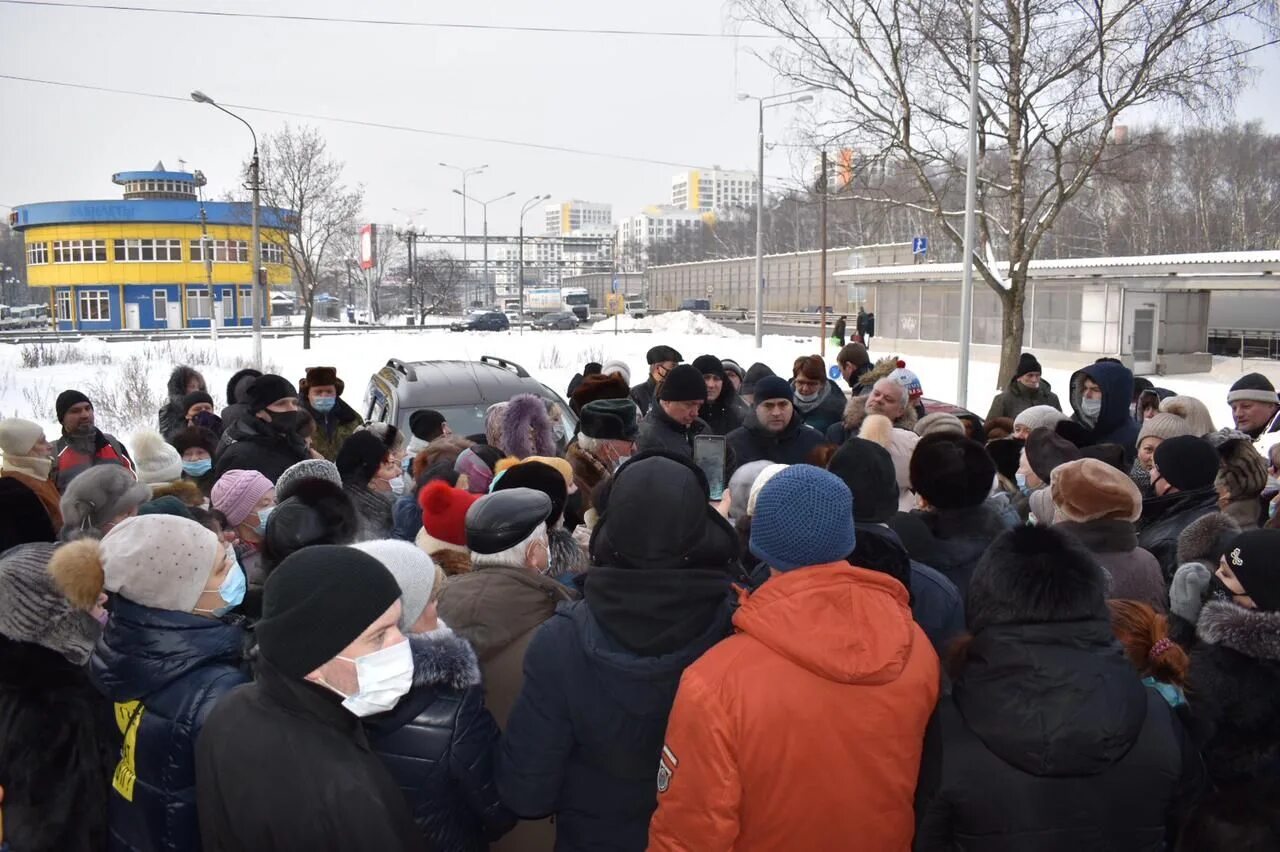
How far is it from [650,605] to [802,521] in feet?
1.42

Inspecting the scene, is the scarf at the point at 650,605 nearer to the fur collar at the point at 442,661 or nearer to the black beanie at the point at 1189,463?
the fur collar at the point at 442,661

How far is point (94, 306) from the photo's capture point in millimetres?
60219

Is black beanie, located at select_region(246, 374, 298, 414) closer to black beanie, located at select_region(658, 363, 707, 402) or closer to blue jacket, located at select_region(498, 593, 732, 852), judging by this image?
black beanie, located at select_region(658, 363, 707, 402)

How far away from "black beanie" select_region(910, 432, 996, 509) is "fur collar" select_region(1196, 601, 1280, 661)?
1.20 metres

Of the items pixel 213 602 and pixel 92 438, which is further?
pixel 92 438

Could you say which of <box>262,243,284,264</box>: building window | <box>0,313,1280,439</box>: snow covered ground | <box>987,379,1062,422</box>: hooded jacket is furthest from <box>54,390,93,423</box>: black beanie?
<box>262,243,284,264</box>: building window

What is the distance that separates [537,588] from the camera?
2887mm

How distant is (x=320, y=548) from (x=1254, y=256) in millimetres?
25378

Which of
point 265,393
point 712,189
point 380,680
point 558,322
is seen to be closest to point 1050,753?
point 380,680

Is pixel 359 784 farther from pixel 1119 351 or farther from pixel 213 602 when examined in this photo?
pixel 1119 351

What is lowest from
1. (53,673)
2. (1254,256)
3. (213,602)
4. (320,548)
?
(53,673)

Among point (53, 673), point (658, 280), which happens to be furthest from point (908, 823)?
point (658, 280)

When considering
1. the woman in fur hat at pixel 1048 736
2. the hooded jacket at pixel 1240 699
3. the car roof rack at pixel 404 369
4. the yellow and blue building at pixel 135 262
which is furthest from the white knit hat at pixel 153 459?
the yellow and blue building at pixel 135 262

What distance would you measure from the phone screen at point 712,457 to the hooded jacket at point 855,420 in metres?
1.52
